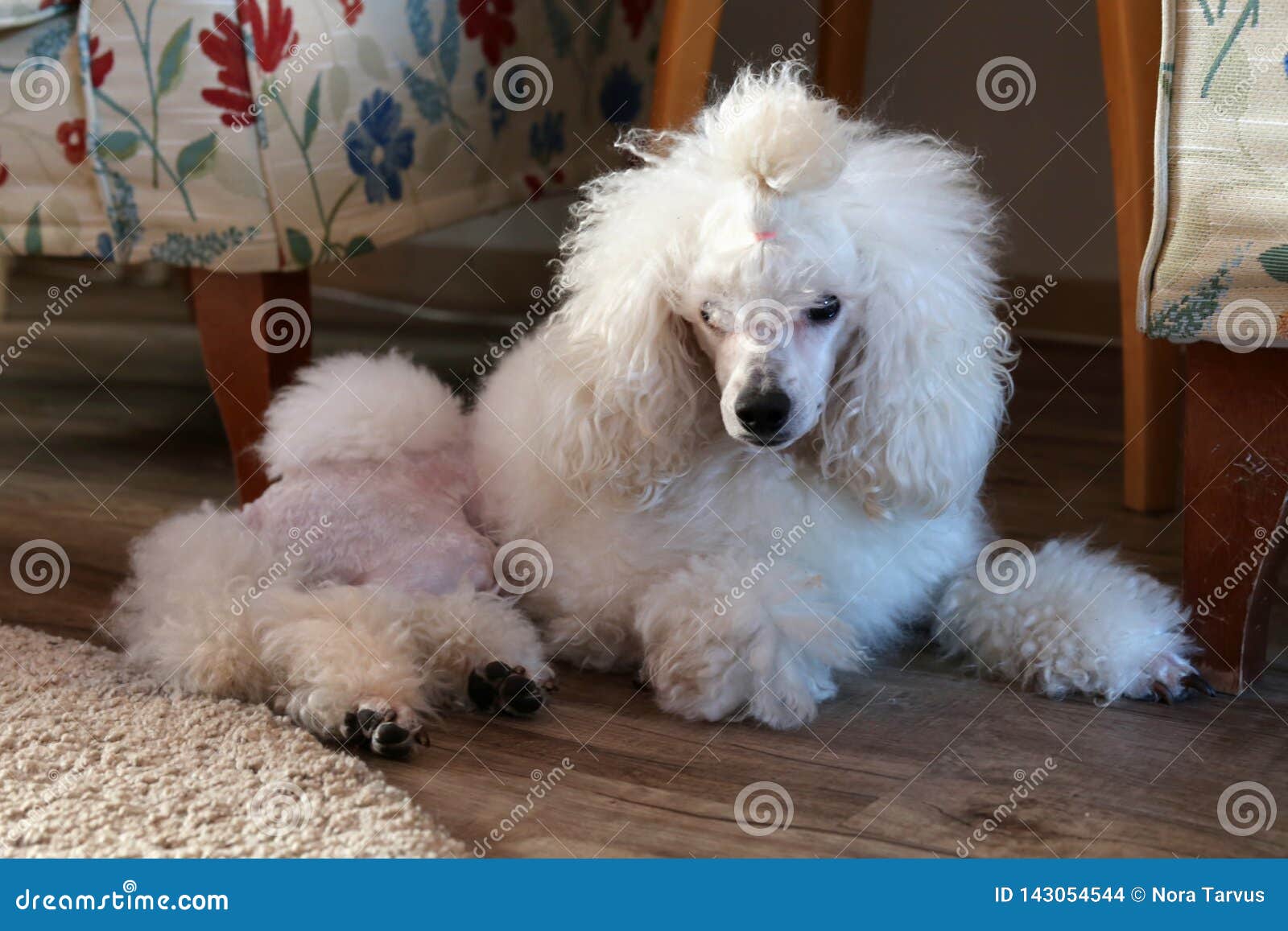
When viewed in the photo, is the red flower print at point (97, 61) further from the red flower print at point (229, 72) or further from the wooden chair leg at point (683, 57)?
the wooden chair leg at point (683, 57)

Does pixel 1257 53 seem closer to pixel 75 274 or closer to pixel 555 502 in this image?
pixel 555 502

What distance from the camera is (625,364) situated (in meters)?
1.15

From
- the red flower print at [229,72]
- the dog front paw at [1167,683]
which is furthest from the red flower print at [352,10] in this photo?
the dog front paw at [1167,683]

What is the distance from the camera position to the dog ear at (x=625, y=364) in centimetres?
114

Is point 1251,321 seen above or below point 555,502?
above

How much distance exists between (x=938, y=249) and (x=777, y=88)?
20cm

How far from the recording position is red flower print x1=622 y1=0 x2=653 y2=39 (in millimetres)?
2105

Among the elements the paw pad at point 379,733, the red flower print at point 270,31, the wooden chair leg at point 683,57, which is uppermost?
the wooden chair leg at point 683,57

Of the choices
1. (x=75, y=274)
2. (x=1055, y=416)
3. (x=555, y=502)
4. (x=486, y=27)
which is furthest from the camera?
(x=75, y=274)

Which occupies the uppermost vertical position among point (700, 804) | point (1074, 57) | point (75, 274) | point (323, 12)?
point (1074, 57)

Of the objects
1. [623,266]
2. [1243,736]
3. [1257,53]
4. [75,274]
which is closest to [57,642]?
[623,266]

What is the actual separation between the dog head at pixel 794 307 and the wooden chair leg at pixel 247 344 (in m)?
0.46

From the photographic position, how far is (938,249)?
1125mm

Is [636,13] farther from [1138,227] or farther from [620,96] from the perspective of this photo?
[1138,227]
